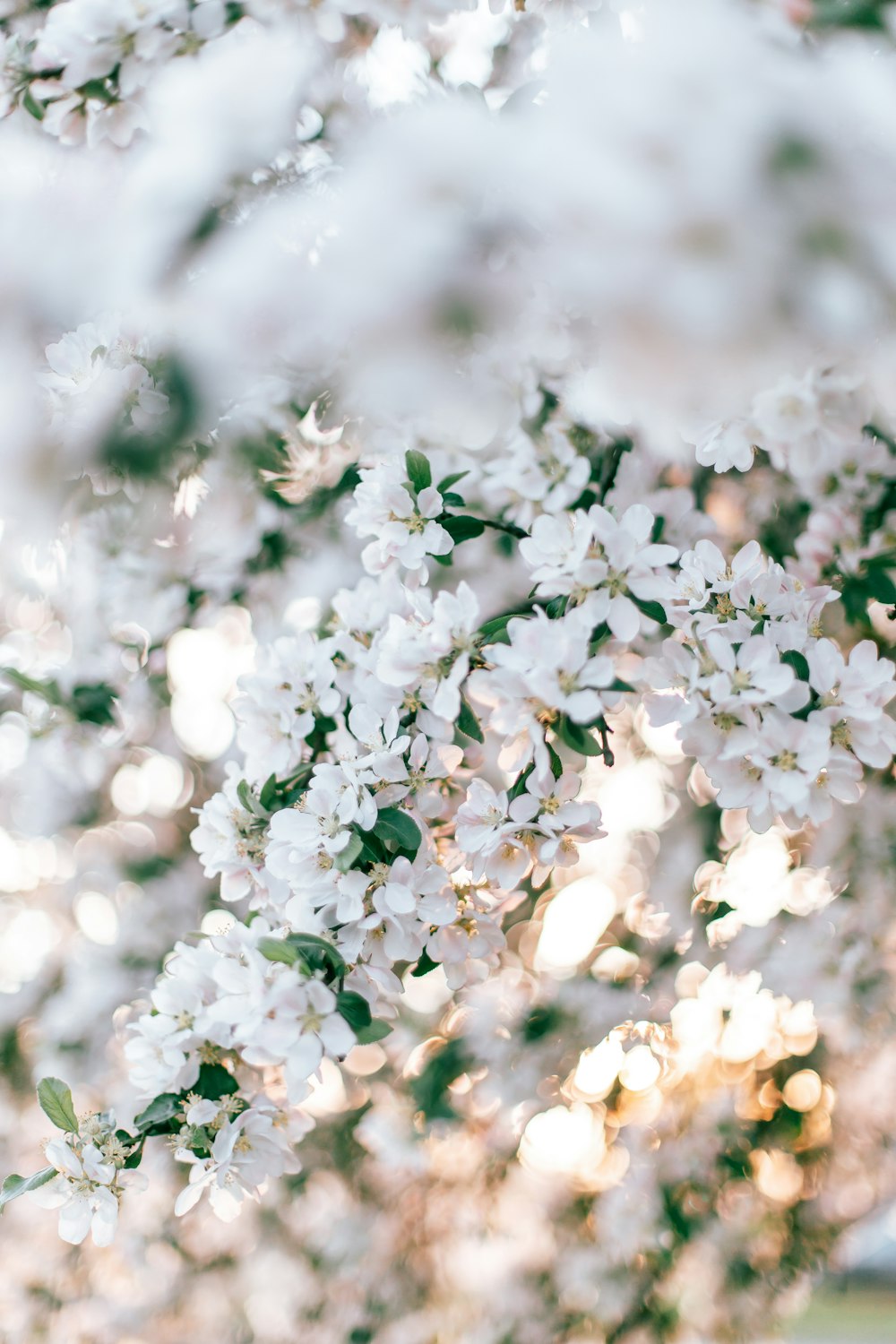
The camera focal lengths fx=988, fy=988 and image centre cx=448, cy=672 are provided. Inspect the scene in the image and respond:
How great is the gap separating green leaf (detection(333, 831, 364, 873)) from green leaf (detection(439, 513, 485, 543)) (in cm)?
28

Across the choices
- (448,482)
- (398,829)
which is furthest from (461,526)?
(398,829)

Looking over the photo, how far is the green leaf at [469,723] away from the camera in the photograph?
2.41ft

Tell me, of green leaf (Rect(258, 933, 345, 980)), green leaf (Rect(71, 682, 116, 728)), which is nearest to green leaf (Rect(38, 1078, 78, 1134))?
green leaf (Rect(258, 933, 345, 980))

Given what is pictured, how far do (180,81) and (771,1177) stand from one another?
2.23 meters

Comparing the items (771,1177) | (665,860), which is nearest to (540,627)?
(665,860)

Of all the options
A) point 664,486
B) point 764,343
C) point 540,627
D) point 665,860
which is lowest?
point 665,860

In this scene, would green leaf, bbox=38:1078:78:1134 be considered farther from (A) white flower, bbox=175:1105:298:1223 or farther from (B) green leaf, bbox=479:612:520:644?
(B) green leaf, bbox=479:612:520:644

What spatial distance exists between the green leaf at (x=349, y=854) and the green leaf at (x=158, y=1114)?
22cm

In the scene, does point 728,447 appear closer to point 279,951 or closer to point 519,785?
point 519,785

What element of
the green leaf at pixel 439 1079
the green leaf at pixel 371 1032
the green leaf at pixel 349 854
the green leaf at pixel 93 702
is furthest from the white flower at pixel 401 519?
the green leaf at pixel 439 1079

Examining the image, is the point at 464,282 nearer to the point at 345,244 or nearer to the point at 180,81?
the point at 345,244

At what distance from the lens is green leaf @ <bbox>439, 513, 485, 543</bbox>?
826mm

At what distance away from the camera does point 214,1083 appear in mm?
726

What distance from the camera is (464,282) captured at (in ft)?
1.16
